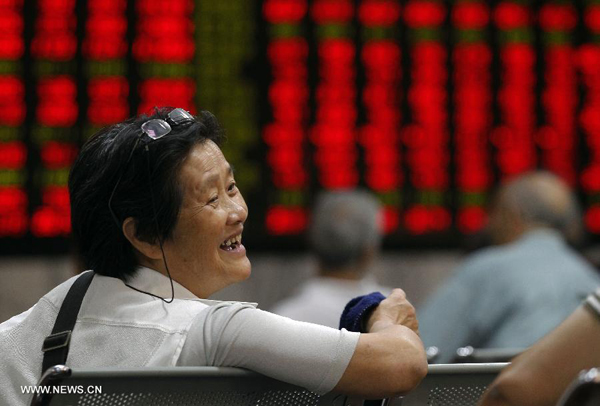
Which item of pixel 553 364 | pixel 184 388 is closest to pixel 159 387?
pixel 184 388

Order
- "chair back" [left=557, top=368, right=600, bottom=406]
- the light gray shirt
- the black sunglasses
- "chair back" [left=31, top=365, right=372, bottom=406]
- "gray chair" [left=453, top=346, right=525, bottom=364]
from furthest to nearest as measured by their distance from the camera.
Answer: the light gray shirt, "gray chair" [left=453, top=346, right=525, bottom=364], the black sunglasses, "chair back" [left=31, top=365, right=372, bottom=406], "chair back" [left=557, top=368, right=600, bottom=406]

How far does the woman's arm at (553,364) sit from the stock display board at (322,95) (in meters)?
3.09

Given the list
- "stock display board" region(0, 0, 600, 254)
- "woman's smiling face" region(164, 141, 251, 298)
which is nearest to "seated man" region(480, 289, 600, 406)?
"woman's smiling face" region(164, 141, 251, 298)

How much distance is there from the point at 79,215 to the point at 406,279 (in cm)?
351

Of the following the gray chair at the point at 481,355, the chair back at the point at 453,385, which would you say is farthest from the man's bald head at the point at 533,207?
the chair back at the point at 453,385

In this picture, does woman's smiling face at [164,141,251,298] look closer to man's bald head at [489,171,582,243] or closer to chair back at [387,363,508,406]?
chair back at [387,363,508,406]

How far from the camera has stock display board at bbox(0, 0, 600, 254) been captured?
4477 mm

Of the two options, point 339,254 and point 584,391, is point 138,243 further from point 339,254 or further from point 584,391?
point 339,254

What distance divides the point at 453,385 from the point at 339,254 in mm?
1968

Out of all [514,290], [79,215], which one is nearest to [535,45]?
[514,290]

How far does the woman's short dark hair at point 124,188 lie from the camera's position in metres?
1.78

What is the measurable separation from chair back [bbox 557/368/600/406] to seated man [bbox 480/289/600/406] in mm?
99

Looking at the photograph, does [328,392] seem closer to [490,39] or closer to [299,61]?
[299,61]

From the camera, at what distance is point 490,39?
5031 mm
